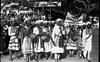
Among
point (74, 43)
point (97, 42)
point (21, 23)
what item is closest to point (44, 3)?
point (21, 23)

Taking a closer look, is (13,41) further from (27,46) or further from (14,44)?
(27,46)

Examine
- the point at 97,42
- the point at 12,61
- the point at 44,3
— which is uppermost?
the point at 44,3

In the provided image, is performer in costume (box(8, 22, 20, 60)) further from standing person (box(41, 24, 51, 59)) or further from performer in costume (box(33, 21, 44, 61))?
standing person (box(41, 24, 51, 59))

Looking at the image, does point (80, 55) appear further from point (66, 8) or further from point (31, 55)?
point (66, 8)

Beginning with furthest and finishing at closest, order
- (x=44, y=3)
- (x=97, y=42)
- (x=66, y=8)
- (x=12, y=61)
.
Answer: (x=66, y=8)
(x=44, y=3)
(x=12, y=61)
(x=97, y=42)

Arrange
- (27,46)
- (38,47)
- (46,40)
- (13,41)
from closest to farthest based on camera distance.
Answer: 1. (27,46)
2. (38,47)
3. (13,41)
4. (46,40)

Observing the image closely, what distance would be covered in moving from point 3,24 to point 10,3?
1062 millimetres

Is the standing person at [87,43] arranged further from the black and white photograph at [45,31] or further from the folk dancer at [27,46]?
the folk dancer at [27,46]

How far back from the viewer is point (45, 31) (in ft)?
34.1

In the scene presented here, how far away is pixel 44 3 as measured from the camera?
11.0m

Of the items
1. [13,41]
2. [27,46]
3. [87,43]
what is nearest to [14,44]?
[13,41]

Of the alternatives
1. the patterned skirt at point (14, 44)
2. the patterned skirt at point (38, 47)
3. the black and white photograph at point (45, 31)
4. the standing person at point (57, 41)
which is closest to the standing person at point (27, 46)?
the black and white photograph at point (45, 31)

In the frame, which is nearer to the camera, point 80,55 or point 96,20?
point 80,55

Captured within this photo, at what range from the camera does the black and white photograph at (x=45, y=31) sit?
10031 millimetres
